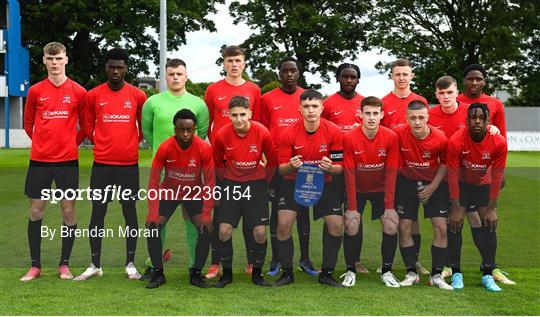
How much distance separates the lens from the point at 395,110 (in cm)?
625

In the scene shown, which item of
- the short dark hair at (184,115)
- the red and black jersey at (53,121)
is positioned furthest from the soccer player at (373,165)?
the red and black jersey at (53,121)

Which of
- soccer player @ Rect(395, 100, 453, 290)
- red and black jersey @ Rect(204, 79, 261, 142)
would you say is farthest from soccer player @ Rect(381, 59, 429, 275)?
red and black jersey @ Rect(204, 79, 261, 142)

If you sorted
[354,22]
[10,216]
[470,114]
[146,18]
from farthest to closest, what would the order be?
[354,22], [146,18], [10,216], [470,114]

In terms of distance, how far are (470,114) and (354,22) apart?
1465 inches

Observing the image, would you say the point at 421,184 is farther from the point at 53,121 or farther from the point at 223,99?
the point at 53,121

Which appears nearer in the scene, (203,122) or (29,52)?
(203,122)

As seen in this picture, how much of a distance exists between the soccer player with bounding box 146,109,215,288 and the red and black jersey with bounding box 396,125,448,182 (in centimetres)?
171

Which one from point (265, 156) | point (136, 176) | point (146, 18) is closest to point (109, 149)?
point (136, 176)

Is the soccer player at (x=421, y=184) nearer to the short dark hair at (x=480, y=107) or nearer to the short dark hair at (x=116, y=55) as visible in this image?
the short dark hair at (x=480, y=107)

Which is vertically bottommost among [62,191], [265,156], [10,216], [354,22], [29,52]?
[10,216]

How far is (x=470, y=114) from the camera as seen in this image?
5.54 metres

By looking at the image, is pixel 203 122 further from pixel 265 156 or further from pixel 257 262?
pixel 257 262

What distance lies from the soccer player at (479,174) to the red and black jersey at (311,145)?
98 centimetres

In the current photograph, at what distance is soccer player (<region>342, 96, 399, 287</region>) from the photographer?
5.68 metres
